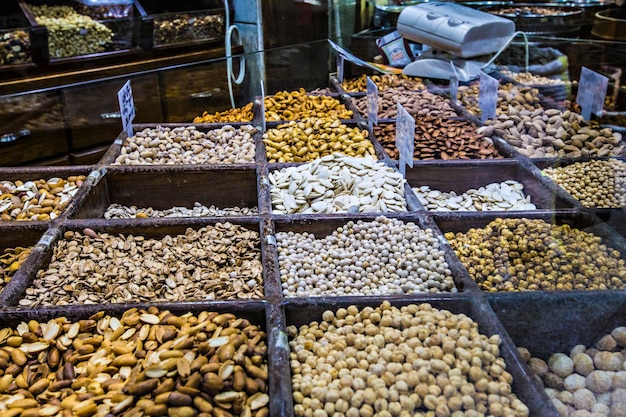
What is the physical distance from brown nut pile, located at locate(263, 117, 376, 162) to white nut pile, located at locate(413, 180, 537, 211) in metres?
0.35

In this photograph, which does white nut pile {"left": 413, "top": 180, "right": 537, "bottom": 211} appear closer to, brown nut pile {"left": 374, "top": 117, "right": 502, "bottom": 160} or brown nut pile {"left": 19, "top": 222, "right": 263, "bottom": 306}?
brown nut pile {"left": 374, "top": 117, "right": 502, "bottom": 160}

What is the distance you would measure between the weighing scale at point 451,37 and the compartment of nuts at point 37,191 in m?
1.91

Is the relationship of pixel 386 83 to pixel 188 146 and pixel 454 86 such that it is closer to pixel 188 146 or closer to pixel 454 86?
pixel 454 86

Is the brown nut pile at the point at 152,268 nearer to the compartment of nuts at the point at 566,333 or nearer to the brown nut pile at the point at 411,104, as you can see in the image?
the compartment of nuts at the point at 566,333

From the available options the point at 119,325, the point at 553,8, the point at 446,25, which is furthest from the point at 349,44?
the point at 119,325

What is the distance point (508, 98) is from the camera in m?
2.76

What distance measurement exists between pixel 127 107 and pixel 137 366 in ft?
5.06

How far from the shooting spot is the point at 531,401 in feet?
3.54

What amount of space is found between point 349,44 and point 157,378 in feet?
9.48

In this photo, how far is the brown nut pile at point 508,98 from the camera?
2678 millimetres

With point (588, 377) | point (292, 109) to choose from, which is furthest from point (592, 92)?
point (588, 377)

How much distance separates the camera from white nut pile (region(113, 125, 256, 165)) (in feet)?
7.42

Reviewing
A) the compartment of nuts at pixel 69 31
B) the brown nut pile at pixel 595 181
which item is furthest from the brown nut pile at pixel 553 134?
the compartment of nuts at pixel 69 31

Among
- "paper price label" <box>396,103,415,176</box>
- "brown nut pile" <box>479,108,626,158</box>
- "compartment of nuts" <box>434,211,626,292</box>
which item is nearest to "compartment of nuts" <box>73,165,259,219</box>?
"paper price label" <box>396,103,415,176</box>
